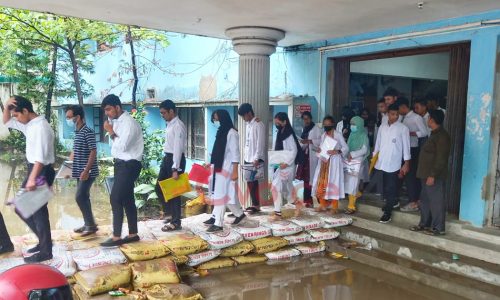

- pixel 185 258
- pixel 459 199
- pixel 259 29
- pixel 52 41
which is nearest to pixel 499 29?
pixel 459 199

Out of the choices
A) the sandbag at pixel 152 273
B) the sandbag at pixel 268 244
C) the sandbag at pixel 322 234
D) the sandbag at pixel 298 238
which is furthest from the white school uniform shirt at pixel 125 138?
the sandbag at pixel 322 234

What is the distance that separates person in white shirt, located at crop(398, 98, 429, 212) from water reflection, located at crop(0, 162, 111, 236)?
5.98 metres

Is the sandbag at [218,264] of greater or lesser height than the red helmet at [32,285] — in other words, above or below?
below

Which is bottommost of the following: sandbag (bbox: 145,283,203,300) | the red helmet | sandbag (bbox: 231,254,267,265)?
A: sandbag (bbox: 231,254,267,265)

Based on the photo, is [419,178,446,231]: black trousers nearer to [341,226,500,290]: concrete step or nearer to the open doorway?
[341,226,500,290]: concrete step

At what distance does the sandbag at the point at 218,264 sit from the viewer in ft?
16.8

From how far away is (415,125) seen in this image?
19.5 feet

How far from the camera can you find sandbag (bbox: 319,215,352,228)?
603 centimetres

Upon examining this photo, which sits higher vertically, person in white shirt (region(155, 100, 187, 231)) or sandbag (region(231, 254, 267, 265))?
person in white shirt (region(155, 100, 187, 231))

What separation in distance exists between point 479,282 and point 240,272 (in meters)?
2.76

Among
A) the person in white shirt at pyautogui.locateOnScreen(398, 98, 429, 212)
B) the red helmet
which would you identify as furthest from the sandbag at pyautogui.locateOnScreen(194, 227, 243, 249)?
the red helmet

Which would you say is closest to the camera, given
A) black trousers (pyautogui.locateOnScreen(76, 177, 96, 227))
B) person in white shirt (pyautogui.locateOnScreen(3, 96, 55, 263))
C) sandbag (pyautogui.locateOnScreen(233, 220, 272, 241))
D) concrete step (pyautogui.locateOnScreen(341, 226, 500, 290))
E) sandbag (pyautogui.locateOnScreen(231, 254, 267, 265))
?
person in white shirt (pyautogui.locateOnScreen(3, 96, 55, 263))

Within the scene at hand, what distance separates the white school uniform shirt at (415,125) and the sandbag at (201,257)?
129 inches

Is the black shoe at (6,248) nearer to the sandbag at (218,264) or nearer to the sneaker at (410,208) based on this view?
the sandbag at (218,264)
